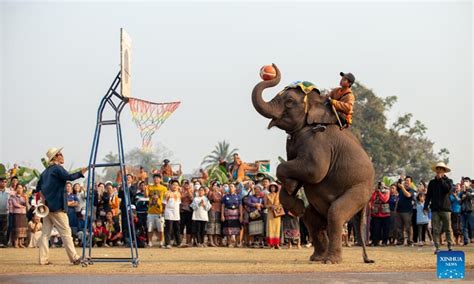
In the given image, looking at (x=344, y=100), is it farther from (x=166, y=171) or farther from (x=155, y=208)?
(x=166, y=171)

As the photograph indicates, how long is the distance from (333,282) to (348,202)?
386cm

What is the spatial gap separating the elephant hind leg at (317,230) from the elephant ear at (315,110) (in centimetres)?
178

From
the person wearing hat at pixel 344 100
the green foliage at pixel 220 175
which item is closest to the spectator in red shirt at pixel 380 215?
the green foliage at pixel 220 175

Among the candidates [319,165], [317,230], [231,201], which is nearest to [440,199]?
[317,230]

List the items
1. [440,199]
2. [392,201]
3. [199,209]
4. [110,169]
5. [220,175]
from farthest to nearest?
[110,169], [220,175], [392,201], [199,209], [440,199]

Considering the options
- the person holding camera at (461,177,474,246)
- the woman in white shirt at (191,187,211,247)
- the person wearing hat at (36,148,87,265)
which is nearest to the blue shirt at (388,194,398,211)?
the person holding camera at (461,177,474,246)

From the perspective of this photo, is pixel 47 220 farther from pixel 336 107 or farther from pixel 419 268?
pixel 419 268

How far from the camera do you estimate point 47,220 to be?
1725 cm

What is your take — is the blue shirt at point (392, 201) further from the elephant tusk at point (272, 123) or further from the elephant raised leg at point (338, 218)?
the elephant tusk at point (272, 123)

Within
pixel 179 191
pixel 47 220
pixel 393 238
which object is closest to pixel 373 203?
pixel 393 238

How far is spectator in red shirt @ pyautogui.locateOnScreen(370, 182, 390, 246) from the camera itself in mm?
27047

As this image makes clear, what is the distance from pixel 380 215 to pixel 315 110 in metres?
10.6

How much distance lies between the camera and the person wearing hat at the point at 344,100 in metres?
17.1

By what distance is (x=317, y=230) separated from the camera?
17391 mm
